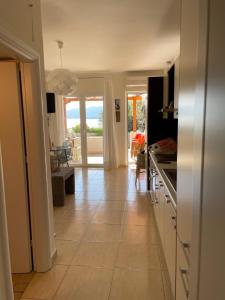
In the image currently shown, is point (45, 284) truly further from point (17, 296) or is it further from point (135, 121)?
point (135, 121)

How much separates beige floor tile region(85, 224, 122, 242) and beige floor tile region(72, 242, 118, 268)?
0.12m

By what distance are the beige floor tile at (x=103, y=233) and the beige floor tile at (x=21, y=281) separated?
86cm

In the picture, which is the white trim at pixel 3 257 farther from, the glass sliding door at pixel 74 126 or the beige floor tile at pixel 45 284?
the glass sliding door at pixel 74 126

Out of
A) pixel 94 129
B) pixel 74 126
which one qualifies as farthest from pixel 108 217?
pixel 74 126

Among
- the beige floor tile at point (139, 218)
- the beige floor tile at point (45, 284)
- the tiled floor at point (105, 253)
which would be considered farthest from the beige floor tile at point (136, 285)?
the beige floor tile at point (139, 218)

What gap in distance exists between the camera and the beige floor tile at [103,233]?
2.97 metres

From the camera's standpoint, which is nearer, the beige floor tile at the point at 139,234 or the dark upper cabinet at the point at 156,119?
the beige floor tile at the point at 139,234

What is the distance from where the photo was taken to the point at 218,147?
70 cm

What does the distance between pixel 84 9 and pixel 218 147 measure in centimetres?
261

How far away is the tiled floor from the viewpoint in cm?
208

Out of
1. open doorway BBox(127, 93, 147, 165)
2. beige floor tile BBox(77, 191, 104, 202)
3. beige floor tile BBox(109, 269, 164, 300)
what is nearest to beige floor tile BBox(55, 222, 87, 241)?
beige floor tile BBox(109, 269, 164, 300)

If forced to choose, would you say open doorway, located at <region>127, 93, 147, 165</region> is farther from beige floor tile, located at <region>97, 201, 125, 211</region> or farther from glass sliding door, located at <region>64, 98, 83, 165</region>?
beige floor tile, located at <region>97, 201, 125, 211</region>

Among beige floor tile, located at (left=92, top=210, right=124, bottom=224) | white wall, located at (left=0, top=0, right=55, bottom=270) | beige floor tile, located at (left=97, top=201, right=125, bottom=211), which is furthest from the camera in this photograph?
beige floor tile, located at (left=97, top=201, right=125, bottom=211)

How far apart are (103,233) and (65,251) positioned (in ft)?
1.96
